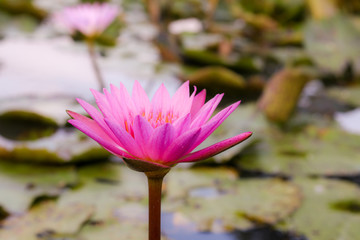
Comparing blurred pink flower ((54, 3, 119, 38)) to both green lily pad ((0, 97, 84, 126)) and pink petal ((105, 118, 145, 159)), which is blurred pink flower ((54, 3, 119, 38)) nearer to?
green lily pad ((0, 97, 84, 126))

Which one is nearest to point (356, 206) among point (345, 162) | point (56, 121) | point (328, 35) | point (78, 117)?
point (345, 162)

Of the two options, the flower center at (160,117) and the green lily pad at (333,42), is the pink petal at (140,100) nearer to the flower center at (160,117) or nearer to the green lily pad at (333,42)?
the flower center at (160,117)

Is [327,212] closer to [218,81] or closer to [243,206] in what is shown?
[243,206]

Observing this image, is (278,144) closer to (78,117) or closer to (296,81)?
(296,81)

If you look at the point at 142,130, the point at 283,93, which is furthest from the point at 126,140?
the point at 283,93

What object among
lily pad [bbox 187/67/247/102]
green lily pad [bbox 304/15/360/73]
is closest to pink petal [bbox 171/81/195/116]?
lily pad [bbox 187/67/247/102]

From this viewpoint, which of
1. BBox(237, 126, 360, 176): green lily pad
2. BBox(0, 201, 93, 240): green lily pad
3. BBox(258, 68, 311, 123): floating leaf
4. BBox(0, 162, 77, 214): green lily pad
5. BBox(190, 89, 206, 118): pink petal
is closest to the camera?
BBox(190, 89, 206, 118): pink petal
